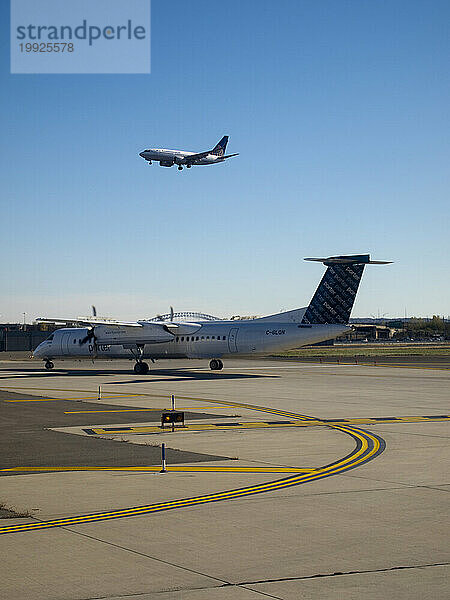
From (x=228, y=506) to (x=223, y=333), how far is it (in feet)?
150

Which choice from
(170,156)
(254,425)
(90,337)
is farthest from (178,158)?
(254,425)

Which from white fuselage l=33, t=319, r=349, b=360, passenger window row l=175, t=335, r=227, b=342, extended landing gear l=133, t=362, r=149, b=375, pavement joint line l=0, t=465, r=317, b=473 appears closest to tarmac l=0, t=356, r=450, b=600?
pavement joint line l=0, t=465, r=317, b=473

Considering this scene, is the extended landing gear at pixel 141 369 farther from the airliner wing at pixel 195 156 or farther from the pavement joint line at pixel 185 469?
the pavement joint line at pixel 185 469

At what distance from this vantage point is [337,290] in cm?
5447

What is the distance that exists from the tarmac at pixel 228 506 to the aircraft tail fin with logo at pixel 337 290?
88.2 ft

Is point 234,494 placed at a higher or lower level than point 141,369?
lower

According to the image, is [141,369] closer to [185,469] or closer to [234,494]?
[185,469]

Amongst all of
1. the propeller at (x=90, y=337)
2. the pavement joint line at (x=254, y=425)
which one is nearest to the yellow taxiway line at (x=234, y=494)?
the pavement joint line at (x=254, y=425)

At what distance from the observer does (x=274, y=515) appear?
462 inches

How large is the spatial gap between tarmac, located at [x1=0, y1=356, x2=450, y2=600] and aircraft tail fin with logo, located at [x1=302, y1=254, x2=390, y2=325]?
26.9 m

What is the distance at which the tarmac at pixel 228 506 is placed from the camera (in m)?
8.64

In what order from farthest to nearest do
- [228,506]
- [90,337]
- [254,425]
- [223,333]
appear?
1. [90,337]
2. [223,333]
3. [254,425]
4. [228,506]

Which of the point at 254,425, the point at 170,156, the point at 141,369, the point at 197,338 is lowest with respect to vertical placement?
the point at 254,425

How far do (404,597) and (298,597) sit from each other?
106 cm
